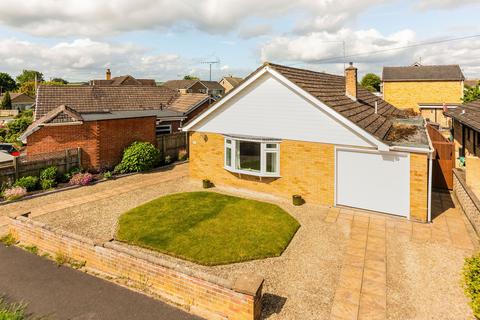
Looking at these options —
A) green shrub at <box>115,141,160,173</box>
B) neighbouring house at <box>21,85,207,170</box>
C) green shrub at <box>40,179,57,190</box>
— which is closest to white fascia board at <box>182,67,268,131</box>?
green shrub at <box>115,141,160,173</box>

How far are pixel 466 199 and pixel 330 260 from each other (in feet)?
22.7

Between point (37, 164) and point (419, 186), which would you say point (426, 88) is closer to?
point (419, 186)

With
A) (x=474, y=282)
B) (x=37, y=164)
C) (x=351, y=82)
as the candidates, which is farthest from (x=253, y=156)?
(x=37, y=164)

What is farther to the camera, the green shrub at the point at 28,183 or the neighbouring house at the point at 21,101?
the neighbouring house at the point at 21,101

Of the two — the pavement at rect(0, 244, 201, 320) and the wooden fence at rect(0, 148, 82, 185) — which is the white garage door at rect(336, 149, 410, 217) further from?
the wooden fence at rect(0, 148, 82, 185)

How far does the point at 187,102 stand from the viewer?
90.4 feet

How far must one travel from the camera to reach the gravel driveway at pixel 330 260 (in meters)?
6.79

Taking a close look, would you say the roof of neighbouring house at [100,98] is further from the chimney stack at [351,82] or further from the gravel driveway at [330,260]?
the chimney stack at [351,82]

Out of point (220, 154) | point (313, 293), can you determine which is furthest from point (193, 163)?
point (313, 293)

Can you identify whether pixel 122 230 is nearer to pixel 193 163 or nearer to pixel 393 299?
pixel 193 163

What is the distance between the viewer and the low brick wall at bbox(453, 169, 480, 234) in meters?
10.3

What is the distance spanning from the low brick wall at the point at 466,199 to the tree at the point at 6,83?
5355 inches

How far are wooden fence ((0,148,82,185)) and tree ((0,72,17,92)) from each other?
397ft

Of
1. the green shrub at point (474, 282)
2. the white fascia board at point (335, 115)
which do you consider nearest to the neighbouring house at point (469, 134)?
the white fascia board at point (335, 115)
